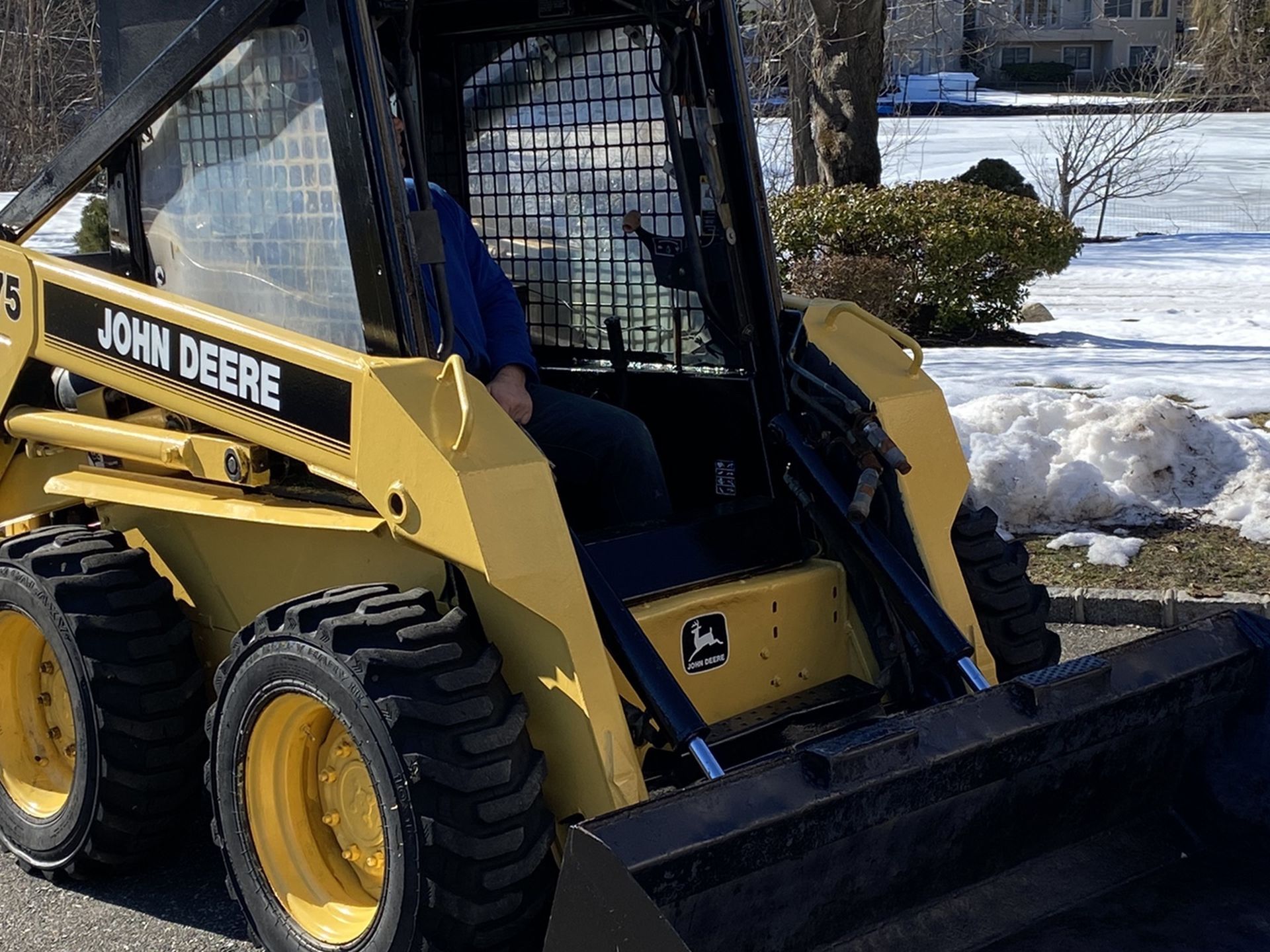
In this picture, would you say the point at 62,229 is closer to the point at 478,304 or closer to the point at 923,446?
the point at 478,304

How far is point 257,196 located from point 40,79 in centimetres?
1216

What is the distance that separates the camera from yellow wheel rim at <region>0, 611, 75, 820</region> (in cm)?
441

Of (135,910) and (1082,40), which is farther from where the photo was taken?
(1082,40)

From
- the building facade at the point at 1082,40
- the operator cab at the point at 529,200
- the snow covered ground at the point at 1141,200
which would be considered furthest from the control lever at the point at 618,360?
the building facade at the point at 1082,40

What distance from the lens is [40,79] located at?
1473cm

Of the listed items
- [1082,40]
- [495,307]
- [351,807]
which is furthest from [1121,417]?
[1082,40]

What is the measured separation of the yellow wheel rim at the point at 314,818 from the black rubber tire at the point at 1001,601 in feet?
5.68

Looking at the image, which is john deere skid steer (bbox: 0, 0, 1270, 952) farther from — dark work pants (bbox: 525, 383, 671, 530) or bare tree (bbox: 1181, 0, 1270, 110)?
Result: bare tree (bbox: 1181, 0, 1270, 110)

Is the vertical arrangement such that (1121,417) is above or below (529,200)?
below

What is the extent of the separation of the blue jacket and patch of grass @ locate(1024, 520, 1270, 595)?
2865 millimetres

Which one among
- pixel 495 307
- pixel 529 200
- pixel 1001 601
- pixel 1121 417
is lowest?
pixel 1121 417

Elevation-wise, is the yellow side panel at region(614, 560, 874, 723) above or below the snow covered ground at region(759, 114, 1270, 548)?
above

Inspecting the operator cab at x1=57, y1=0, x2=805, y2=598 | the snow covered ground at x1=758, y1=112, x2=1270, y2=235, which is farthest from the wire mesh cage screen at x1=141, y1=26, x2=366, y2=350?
the snow covered ground at x1=758, y1=112, x2=1270, y2=235

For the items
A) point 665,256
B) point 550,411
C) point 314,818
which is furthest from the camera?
point 665,256
